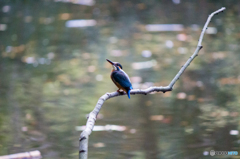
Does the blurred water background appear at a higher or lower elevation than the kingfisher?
higher

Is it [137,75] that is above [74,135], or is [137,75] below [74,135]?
above

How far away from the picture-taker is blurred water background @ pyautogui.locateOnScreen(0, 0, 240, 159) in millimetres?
2963

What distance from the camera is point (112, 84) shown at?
4418 millimetres

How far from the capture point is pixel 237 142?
2.89 metres

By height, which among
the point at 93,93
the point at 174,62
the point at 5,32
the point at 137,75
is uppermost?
the point at 5,32

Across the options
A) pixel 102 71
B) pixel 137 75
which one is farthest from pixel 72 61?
pixel 137 75

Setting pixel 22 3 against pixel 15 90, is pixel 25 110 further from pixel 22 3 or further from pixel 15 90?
pixel 22 3

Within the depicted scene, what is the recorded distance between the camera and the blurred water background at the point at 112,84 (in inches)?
117

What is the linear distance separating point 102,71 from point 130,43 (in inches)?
60.5

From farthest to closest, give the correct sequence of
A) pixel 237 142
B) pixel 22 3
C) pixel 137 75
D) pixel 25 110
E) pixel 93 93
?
1. pixel 22 3
2. pixel 137 75
3. pixel 93 93
4. pixel 25 110
5. pixel 237 142

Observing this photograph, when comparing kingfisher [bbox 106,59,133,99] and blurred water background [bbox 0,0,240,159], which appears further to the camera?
blurred water background [bbox 0,0,240,159]

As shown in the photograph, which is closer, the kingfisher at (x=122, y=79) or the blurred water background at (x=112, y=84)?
the kingfisher at (x=122, y=79)

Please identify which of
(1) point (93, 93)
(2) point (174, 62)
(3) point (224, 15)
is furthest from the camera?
(3) point (224, 15)

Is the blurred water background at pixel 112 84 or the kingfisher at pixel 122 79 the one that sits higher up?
the blurred water background at pixel 112 84
